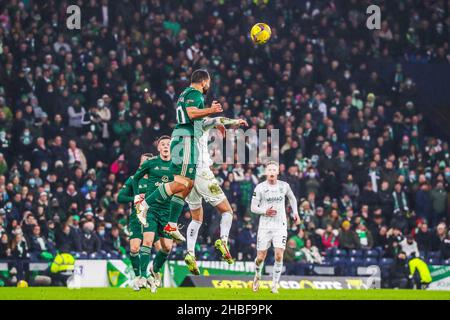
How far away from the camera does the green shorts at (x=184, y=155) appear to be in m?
18.2

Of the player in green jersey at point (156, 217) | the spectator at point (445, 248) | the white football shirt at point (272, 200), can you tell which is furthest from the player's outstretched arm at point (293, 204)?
the spectator at point (445, 248)

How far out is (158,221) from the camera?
20.2m

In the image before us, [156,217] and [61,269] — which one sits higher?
[156,217]

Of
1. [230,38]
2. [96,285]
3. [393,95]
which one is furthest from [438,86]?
[96,285]

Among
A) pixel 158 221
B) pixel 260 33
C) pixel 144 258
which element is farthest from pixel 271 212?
pixel 260 33

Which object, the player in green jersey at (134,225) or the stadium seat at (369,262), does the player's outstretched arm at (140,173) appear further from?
the stadium seat at (369,262)

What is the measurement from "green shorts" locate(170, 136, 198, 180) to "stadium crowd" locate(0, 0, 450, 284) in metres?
9.41

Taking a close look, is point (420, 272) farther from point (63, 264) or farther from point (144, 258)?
point (144, 258)

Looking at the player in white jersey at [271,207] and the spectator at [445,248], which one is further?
the spectator at [445,248]

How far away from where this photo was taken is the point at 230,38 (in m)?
37.1

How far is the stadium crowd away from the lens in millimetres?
29219

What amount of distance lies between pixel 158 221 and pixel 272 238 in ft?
9.83

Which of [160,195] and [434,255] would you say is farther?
[434,255]

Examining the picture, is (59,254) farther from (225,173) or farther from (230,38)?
(230,38)
